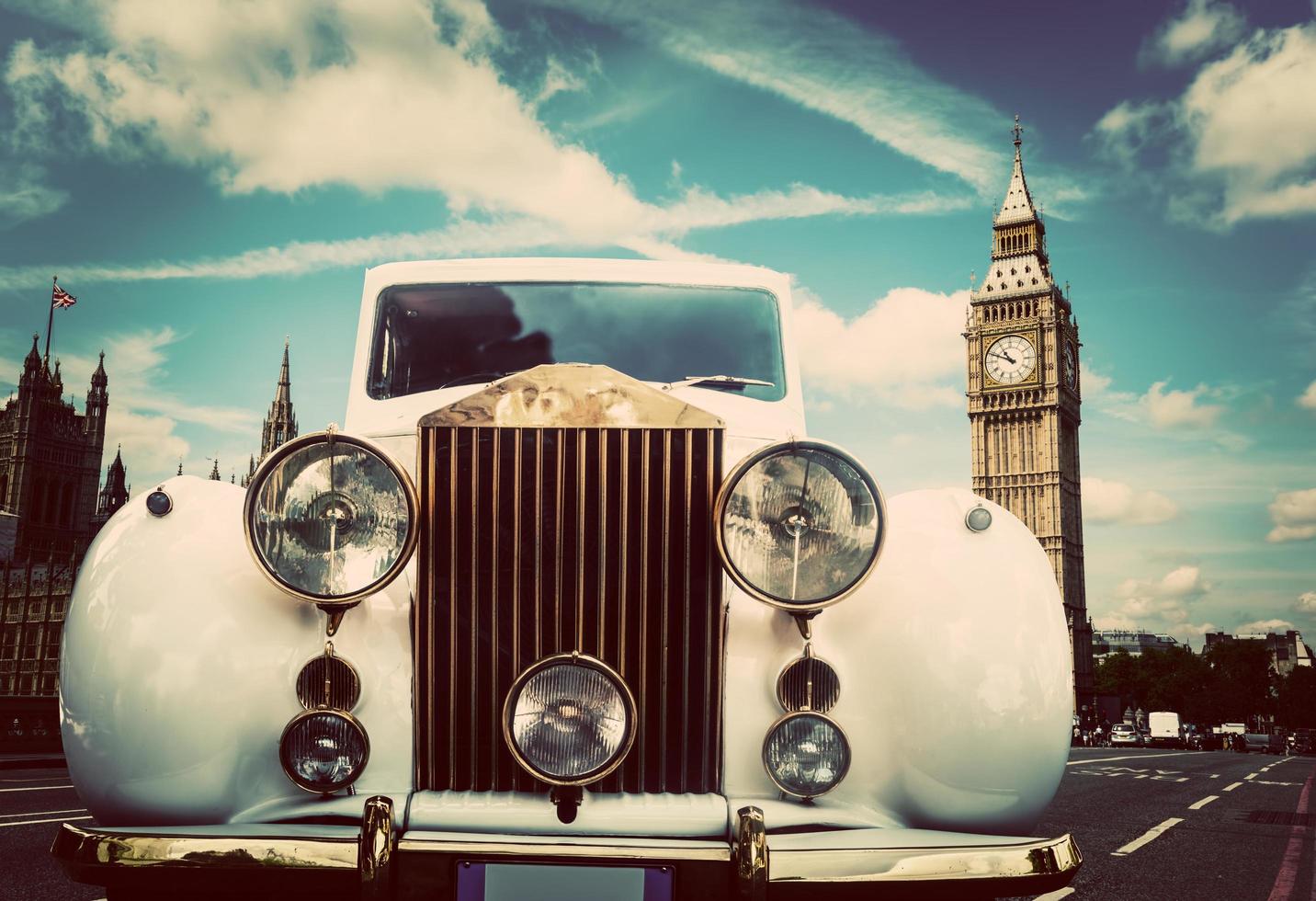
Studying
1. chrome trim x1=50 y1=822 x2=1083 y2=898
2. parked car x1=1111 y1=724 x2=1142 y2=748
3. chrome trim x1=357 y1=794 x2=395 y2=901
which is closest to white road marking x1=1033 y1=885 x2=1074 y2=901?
chrome trim x1=50 y1=822 x2=1083 y2=898

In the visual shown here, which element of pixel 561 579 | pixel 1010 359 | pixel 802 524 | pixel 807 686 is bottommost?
pixel 807 686

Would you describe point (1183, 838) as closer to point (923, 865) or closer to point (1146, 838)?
point (1146, 838)

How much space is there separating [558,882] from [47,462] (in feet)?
385

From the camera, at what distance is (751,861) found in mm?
2248

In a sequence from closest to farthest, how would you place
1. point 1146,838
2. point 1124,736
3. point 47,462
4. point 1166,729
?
point 1146,838 → point 1124,736 → point 1166,729 → point 47,462

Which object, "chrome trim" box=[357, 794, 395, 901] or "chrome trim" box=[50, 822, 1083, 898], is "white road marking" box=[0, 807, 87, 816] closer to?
"chrome trim" box=[50, 822, 1083, 898]

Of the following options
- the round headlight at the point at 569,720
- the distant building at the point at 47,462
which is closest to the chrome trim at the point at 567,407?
the round headlight at the point at 569,720

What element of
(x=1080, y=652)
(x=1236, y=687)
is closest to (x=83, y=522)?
(x=1080, y=652)

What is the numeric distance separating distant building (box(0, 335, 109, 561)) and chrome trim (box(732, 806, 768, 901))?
110504mm

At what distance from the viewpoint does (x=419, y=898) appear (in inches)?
89.7

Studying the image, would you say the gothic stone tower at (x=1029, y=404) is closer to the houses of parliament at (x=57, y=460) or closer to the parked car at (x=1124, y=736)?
the parked car at (x=1124, y=736)

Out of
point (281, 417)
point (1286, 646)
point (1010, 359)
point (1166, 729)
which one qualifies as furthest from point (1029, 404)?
point (1286, 646)

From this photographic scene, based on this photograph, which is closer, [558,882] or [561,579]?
[558,882]

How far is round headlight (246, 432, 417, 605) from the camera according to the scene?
2586mm
